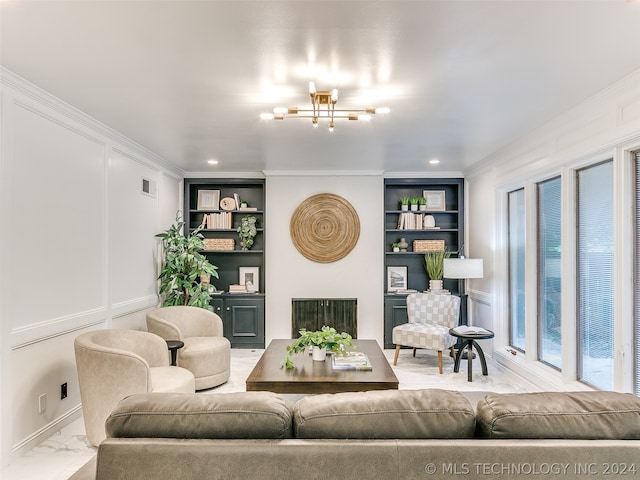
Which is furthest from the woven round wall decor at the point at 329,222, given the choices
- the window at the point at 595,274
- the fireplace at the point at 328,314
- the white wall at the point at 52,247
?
the window at the point at 595,274

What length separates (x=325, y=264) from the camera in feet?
20.0

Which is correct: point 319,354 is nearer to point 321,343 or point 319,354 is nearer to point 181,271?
point 321,343

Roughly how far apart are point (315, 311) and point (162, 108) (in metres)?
3.54

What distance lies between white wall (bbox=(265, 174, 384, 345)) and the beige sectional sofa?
14.9 ft

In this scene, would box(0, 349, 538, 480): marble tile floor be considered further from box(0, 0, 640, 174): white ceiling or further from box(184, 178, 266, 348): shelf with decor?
box(0, 0, 640, 174): white ceiling

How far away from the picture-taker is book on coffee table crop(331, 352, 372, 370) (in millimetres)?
3393

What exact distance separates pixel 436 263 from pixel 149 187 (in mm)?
3886

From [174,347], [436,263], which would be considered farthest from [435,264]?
[174,347]

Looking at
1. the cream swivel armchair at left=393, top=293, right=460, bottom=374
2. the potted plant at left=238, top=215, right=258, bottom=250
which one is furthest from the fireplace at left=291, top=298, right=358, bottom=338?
the potted plant at left=238, top=215, right=258, bottom=250

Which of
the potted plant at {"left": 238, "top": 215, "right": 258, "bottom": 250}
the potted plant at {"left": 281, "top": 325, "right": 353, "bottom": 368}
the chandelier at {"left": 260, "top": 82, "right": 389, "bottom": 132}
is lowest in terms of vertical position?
the potted plant at {"left": 281, "top": 325, "right": 353, "bottom": 368}

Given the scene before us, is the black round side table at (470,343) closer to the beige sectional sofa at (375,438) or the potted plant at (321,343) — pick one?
the potted plant at (321,343)

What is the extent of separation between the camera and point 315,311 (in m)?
5.95

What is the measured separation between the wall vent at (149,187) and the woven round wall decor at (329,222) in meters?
1.88

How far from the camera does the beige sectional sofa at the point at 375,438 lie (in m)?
1.35
